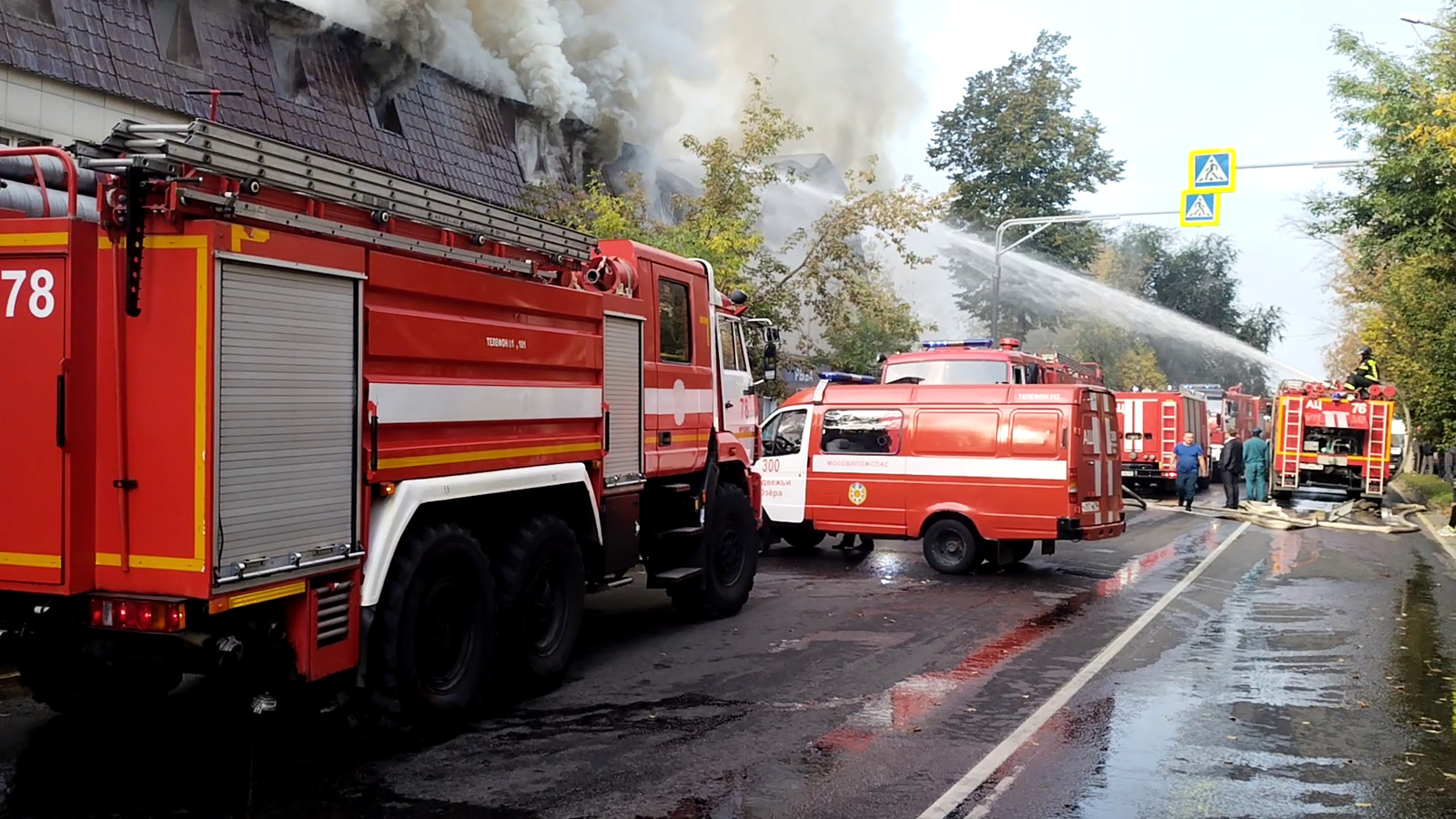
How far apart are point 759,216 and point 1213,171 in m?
6.66

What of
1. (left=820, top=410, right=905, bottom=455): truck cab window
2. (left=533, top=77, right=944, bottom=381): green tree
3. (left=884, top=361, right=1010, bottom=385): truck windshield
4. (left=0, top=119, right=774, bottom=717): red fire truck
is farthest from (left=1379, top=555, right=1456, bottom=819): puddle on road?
(left=533, top=77, right=944, bottom=381): green tree

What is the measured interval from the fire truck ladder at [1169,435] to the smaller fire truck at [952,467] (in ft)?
43.6

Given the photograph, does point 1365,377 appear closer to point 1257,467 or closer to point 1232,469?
point 1257,467

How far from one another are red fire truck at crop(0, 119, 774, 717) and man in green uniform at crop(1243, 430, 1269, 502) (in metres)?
19.4

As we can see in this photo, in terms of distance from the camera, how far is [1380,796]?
17.2 feet

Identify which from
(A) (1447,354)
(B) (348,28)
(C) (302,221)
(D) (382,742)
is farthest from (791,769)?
(A) (1447,354)

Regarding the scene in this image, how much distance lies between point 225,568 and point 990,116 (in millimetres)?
40479

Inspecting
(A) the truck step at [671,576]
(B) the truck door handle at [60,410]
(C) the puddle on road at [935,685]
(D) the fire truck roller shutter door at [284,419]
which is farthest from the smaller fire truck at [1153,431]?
(B) the truck door handle at [60,410]

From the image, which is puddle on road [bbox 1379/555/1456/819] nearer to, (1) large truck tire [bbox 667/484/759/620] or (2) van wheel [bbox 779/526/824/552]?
(1) large truck tire [bbox 667/484/759/620]

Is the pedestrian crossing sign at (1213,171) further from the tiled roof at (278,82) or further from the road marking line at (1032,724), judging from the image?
the tiled roof at (278,82)

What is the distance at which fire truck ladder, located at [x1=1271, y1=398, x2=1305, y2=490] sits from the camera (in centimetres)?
2353

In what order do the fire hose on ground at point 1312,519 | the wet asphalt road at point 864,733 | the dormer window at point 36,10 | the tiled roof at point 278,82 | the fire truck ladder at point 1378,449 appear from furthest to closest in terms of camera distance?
1. the fire truck ladder at point 1378,449
2. the fire hose on ground at point 1312,519
3. the tiled roof at point 278,82
4. the dormer window at point 36,10
5. the wet asphalt road at point 864,733

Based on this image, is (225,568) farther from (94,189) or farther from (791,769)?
(791,769)

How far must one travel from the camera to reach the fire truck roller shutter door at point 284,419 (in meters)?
4.66
